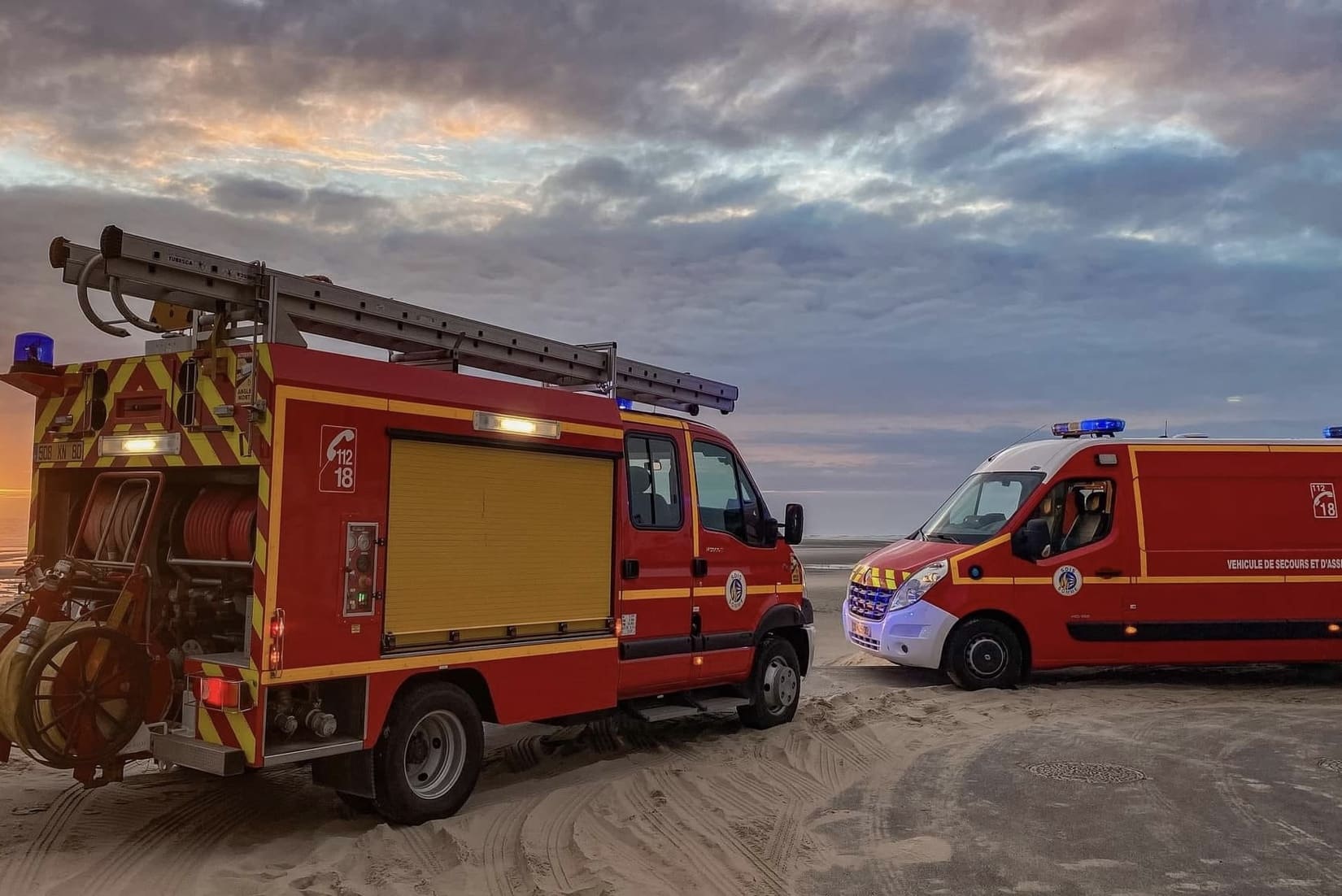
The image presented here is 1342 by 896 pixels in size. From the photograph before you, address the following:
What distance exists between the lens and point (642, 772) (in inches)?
297

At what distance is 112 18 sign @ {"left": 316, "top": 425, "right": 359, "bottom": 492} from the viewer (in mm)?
5828

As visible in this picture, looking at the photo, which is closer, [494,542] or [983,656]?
[494,542]

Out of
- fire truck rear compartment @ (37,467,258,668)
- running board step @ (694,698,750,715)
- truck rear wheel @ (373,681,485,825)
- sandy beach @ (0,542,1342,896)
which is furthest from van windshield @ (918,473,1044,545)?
fire truck rear compartment @ (37,467,258,668)

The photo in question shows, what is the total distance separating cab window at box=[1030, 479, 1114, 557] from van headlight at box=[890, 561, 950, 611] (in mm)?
1248

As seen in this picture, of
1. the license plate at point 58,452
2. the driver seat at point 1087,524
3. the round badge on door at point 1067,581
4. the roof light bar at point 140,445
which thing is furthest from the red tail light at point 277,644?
the driver seat at point 1087,524

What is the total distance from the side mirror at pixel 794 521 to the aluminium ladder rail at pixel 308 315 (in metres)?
1.70

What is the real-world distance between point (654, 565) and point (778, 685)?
2.06 metres

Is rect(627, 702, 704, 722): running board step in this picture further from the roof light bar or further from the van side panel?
the van side panel

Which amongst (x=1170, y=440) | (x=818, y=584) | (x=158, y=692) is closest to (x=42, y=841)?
(x=158, y=692)

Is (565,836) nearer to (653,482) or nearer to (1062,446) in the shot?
(653,482)

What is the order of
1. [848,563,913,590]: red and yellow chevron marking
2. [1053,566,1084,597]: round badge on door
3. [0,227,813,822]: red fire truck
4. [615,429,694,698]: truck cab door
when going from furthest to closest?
[848,563,913,590]: red and yellow chevron marking < [1053,566,1084,597]: round badge on door < [615,429,694,698]: truck cab door < [0,227,813,822]: red fire truck

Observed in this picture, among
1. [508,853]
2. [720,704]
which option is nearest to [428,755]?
[508,853]

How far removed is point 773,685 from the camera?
30.6ft

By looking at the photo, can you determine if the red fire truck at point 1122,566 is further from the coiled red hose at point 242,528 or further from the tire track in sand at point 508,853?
the coiled red hose at point 242,528
